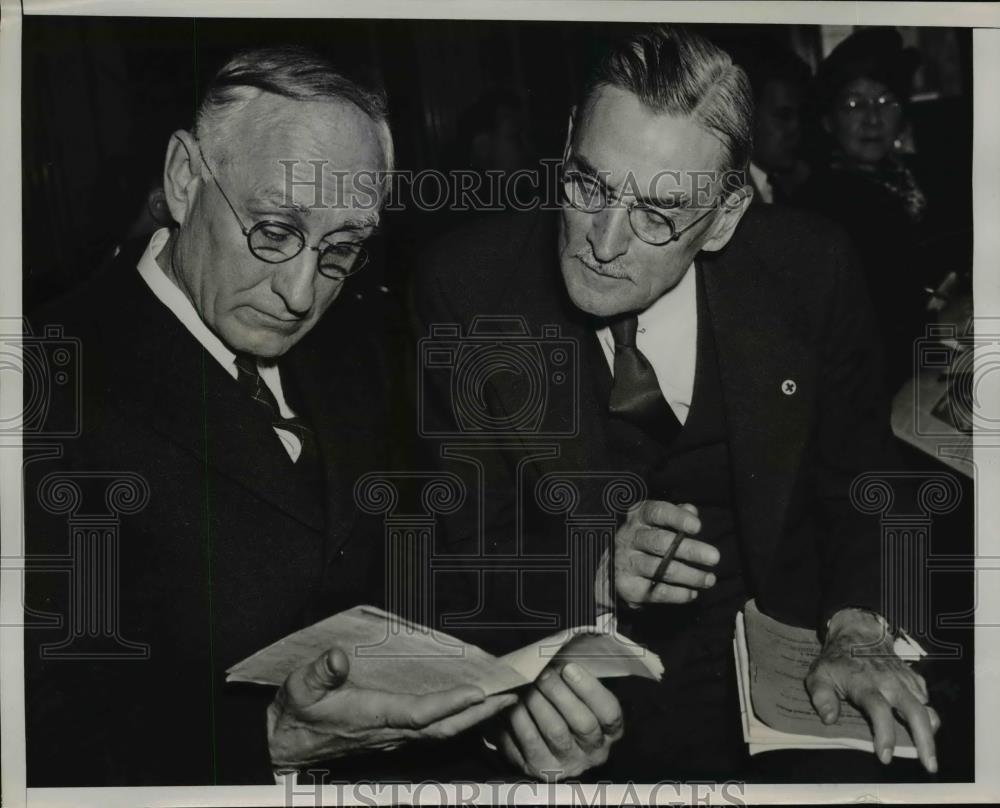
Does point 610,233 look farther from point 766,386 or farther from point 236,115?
point 236,115

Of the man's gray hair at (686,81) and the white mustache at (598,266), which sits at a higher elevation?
the man's gray hair at (686,81)

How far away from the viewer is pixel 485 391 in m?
1.86

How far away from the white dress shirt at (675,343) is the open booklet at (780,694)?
0.35 meters

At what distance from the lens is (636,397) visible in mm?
1864

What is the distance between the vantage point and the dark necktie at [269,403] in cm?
184

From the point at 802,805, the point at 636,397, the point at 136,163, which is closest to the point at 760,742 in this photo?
the point at 802,805

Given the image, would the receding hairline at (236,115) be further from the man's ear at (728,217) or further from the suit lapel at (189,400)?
the man's ear at (728,217)

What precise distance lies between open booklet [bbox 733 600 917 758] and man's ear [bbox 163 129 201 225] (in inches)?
42.1

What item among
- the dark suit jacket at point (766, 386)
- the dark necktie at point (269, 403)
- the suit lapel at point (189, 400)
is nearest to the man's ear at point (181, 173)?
the suit lapel at point (189, 400)

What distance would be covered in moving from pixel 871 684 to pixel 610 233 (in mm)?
823

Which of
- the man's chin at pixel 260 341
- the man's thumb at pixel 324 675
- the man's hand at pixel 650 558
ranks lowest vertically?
the man's thumb at pixel 324 675

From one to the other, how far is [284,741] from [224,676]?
139 mm

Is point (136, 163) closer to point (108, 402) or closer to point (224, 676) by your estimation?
point (108, 402)

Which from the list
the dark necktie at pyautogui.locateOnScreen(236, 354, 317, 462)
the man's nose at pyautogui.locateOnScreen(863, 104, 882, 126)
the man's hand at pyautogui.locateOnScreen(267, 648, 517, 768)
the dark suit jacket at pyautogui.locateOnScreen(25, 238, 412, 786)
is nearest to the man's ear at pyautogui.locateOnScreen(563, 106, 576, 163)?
the dark suit jacket at pyautogui.locateOnScreen(25, 238, 412, 786)
